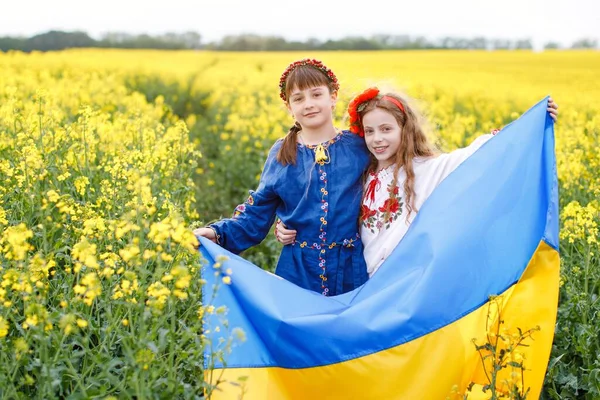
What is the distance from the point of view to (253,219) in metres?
4.18

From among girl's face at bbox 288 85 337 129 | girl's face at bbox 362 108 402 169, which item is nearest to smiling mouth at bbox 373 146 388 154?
girl's face at bbox 362 108 402 169

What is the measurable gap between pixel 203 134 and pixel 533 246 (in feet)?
29.7

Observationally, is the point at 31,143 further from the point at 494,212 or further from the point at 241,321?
the point at 494,212

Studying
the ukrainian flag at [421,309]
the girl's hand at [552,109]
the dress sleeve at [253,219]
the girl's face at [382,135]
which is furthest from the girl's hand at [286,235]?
the girl's hand at [552,109]

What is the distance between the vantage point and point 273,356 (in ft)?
11.0

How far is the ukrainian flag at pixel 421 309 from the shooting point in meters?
3.25

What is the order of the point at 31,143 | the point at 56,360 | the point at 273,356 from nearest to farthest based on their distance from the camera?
the point at 56,360
the point at 273,356
the point at 31,143

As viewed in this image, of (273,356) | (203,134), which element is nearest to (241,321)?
(273,356)

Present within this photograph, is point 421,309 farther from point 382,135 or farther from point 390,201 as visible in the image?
point 382,135

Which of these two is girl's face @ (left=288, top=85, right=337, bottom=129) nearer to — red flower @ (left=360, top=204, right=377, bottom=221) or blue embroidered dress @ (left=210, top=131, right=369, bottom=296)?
blue embroidered dress @ (left=210, top=131, right=369, bottom=296)

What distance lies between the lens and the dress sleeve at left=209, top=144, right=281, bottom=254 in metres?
4.09

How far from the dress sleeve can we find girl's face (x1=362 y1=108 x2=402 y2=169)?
0.56 metres

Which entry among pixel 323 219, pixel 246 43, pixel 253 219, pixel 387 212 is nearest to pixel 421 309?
pixel 387 212

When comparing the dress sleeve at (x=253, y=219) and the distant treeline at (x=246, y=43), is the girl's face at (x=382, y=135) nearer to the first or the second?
the dress sleeve at (x=253, y=219)
